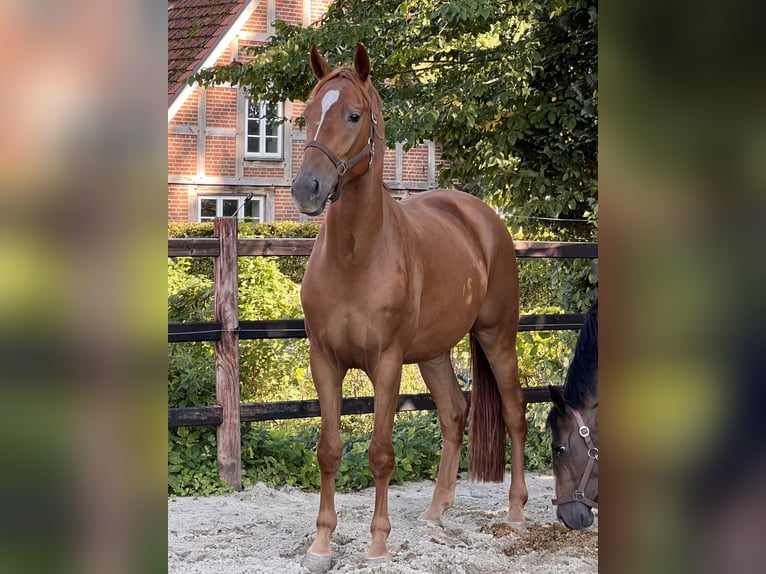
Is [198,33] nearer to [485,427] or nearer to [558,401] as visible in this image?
[485,427]

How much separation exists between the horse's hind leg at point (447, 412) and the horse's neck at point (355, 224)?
1217 millimetres

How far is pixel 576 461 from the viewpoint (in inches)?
161

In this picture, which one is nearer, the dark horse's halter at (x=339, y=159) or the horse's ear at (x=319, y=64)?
the dark horse's halter at (x=339, y=159)

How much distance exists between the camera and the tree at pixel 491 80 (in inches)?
273

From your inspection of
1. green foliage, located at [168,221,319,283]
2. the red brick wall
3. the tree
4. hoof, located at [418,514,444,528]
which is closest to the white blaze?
hoof, located at [418,514,444,528]

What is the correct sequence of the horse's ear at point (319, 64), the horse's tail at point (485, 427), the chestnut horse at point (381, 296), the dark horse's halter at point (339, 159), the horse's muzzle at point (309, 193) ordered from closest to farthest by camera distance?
the horse's muzzle at point (309, 193)
the dark horse's halter at point (339, 159)
the chestnut horse at point (381, 296)
the horse's ear at point (319, 64)
the horse's tail at point (485, 427)

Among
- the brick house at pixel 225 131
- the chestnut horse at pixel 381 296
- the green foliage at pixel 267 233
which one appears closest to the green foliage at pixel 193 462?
the chestnut horse at pixel 381 296

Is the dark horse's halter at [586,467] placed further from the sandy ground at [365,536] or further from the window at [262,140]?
the window at [262,140]

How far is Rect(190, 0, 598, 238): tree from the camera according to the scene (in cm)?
694

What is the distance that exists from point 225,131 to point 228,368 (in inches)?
489
